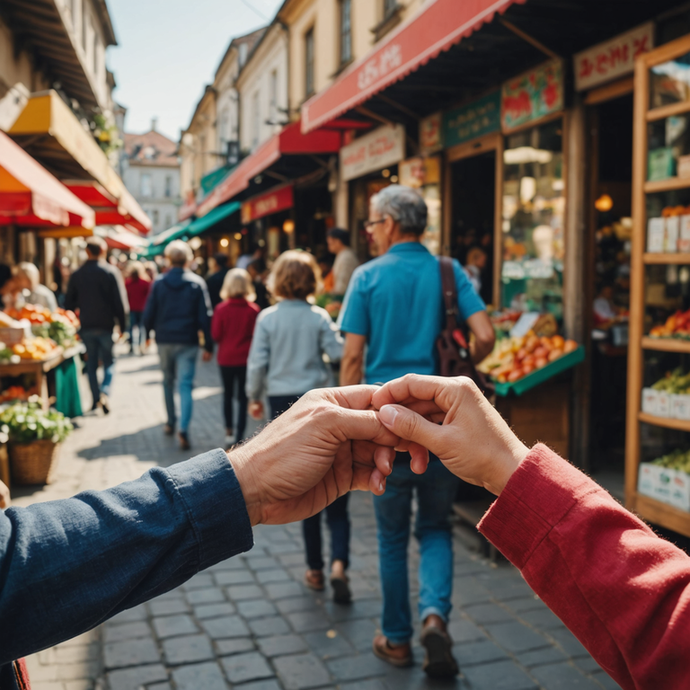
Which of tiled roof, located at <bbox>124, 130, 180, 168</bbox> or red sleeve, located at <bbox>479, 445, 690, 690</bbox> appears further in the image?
tiled roof, located at <bbox>124, 130, 180, 168</bbox>

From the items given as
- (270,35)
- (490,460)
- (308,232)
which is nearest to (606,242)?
(490,460)

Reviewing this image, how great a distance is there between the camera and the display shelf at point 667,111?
4043 mm

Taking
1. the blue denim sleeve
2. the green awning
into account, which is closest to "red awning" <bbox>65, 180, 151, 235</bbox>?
the green awning

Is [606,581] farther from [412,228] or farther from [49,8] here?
[49,8]

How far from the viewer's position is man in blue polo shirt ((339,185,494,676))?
10.7 ft

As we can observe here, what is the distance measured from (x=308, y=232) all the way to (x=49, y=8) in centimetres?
652

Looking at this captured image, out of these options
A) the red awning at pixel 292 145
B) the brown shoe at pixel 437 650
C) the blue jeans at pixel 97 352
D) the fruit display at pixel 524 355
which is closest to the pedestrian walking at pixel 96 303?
the blue jeans at pixel 97 352

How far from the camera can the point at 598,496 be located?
1.13 metres

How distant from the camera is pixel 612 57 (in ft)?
17.2

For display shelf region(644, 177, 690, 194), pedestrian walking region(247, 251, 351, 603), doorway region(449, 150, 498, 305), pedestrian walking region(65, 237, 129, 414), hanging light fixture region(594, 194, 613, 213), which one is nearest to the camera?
display shelf region(644, 177, 690, 194)

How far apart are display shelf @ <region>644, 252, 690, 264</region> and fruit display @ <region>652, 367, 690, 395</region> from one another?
70 cm

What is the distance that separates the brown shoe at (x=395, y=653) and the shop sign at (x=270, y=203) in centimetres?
1092

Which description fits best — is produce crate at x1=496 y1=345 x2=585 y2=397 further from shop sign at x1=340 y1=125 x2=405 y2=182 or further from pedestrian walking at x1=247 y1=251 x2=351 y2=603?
shop sign at x1=340 y1=125 x2=405 y2=182

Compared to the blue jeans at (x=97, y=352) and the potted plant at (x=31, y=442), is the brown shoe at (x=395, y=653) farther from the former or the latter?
the blue jeans at (x=97, y=352)
